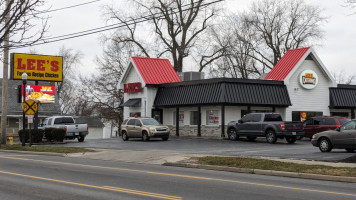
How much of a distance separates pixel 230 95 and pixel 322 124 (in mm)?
7234

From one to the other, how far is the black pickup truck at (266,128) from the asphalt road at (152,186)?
1566cm

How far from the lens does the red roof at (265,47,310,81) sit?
1622 inches

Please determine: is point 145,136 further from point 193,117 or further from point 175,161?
point 175,161

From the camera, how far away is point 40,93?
42000 millimetres

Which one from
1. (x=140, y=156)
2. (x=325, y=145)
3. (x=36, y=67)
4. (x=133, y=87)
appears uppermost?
(x=36, y=67)

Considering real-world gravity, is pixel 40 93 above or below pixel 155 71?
below

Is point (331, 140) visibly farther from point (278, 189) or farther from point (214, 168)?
point (278, 189)

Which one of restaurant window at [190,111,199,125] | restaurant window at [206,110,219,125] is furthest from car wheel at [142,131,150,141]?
Result: restaurant window at [190,111,199,125]

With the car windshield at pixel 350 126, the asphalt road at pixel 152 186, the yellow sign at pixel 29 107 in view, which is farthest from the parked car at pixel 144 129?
the asphalt road at pixel 152 186

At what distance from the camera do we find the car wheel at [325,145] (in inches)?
904

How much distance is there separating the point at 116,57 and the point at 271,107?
30828 mm

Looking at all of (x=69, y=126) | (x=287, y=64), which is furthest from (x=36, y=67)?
(x=287, y=64)

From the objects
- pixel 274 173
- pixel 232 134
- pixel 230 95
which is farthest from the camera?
pixel 230 95

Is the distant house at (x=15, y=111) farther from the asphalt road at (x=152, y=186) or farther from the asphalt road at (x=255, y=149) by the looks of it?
the asphalt road at (x=152, y=186)
